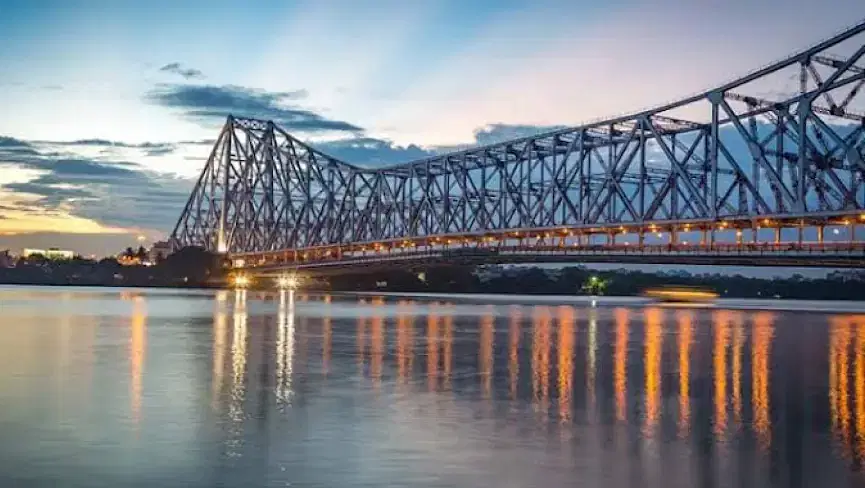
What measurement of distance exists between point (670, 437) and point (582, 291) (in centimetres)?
17940

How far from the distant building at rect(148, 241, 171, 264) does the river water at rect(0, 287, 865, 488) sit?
152359 mm

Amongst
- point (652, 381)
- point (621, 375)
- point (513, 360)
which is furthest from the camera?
point (513, 360)

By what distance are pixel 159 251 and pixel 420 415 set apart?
179454mm

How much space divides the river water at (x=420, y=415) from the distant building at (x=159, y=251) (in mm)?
152359

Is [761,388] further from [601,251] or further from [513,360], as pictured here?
[601,251]

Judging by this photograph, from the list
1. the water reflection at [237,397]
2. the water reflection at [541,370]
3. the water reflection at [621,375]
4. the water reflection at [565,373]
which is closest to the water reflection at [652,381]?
the water reflection at [621,375]

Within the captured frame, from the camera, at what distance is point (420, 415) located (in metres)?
15.7

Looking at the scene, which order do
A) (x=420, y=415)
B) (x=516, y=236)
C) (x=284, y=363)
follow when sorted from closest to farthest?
(x=420, y=415), (x=284, y=363), (x=516, y=236)

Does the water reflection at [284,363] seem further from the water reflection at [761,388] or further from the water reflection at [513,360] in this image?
the water reflection at [761,388]

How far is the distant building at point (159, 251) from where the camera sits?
591ft

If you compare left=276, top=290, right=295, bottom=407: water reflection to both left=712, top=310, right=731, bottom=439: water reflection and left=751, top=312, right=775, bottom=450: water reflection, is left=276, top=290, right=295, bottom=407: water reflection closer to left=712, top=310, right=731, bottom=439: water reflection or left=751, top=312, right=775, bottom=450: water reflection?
left=712, top=310, right=731, bottom=439: water reflection

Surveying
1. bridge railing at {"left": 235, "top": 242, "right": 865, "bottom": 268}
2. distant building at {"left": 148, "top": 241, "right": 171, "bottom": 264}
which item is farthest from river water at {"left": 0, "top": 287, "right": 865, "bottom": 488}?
distant building at {"left": 148, "top": 241, "right": 171, "bottom": 264}

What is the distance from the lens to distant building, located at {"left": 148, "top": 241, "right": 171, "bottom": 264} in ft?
591

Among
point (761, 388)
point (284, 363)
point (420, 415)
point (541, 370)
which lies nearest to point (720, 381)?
point (761, 388)
